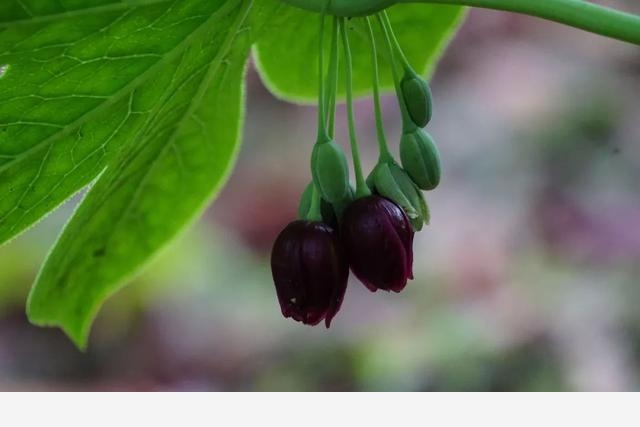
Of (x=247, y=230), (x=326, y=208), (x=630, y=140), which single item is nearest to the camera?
(x=326, y=208)

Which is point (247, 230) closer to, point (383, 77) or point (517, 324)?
point (517, 324)

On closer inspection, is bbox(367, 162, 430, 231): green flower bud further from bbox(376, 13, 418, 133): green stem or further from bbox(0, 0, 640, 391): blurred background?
bbox(0, 0, 640, 391): blurred background

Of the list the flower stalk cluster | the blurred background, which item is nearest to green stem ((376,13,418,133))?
the flower stalk cluster

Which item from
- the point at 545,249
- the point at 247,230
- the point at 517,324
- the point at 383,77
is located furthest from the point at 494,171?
the point at 383,77

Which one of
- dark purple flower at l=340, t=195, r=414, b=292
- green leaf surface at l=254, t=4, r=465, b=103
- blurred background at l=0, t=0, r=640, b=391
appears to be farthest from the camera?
blurred background at l=0, t=0, r=640, b=391

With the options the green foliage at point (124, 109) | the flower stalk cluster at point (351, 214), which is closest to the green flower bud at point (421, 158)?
the flower stalk cluster at point (351, 214)

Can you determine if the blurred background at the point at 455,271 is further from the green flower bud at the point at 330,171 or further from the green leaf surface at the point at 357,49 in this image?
the green flower bud at the point at 330,171

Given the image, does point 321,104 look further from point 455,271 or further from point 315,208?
point 455,271
